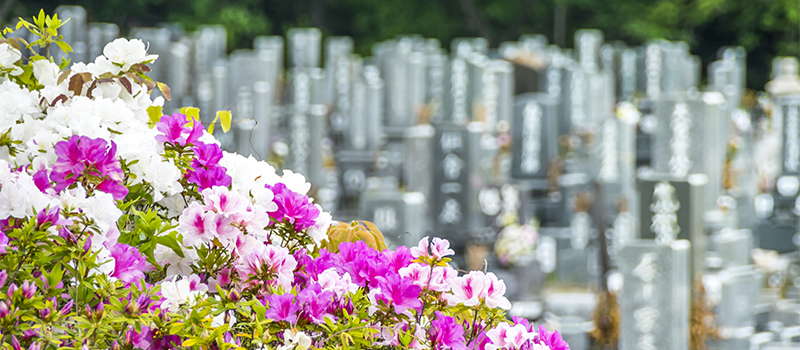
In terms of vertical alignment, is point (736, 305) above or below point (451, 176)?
below

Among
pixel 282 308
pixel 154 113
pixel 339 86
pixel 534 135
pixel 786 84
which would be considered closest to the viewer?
pixel 282 308

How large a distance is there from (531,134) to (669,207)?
2.40 meters

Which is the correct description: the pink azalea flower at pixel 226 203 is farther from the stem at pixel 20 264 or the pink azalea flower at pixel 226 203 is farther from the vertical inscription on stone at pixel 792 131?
the vertical inscription on stone at pixel 792 131

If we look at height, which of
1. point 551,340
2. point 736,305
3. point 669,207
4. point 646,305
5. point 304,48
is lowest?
point 736,305

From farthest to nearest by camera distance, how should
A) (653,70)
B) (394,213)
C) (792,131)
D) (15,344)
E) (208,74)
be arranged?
(653,70) < (208,74) < (792,131) < (394,213) < (15,344)

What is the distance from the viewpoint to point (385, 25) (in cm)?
1914

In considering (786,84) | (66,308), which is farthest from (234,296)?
(786,84)

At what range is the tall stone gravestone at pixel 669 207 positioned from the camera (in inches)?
175

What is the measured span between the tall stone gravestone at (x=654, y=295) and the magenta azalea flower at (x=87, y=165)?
3420 millimetres

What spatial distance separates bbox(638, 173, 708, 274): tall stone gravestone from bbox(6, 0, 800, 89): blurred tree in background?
44.3ft

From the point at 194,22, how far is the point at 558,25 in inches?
298

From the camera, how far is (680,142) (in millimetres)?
4969

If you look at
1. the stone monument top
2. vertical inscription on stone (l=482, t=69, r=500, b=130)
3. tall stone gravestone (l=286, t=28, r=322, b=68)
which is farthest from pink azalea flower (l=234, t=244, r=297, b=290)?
tall stone gravestone (l=286, t=28, r=322, b=68)

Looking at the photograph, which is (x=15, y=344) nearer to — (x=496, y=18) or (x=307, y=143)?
(x=307, y=143)
